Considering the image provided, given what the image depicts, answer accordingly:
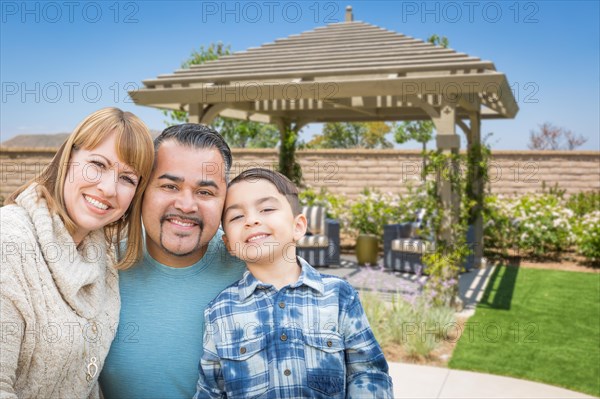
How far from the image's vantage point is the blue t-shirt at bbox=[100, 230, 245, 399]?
1.91 m

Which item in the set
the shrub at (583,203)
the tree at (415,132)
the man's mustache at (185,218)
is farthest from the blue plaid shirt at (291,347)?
the tree at (415,132)

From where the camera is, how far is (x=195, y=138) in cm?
198

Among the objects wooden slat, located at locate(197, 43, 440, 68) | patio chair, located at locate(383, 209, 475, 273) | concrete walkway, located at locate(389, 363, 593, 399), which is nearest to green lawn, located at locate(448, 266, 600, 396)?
concrete walkway, located at locate(389, 363, 593, 399)

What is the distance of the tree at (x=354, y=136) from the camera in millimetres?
34906

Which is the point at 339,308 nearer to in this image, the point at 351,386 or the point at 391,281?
the point at 351,386

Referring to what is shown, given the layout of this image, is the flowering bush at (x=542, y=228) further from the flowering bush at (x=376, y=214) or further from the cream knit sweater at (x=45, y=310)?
the cream knit sweater at (x=45, y=310)

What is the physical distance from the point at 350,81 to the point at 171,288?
665cm

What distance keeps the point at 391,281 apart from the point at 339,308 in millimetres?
7857

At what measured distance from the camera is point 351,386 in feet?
5.90

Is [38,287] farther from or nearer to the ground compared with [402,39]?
nearer to the ground

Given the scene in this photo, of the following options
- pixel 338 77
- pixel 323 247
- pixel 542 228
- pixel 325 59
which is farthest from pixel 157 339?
pixel 542 228

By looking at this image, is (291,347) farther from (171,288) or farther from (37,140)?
(37,140)

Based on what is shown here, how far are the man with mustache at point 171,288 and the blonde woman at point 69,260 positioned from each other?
0.27 feet

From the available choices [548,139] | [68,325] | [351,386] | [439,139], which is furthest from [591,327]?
[548,139]
